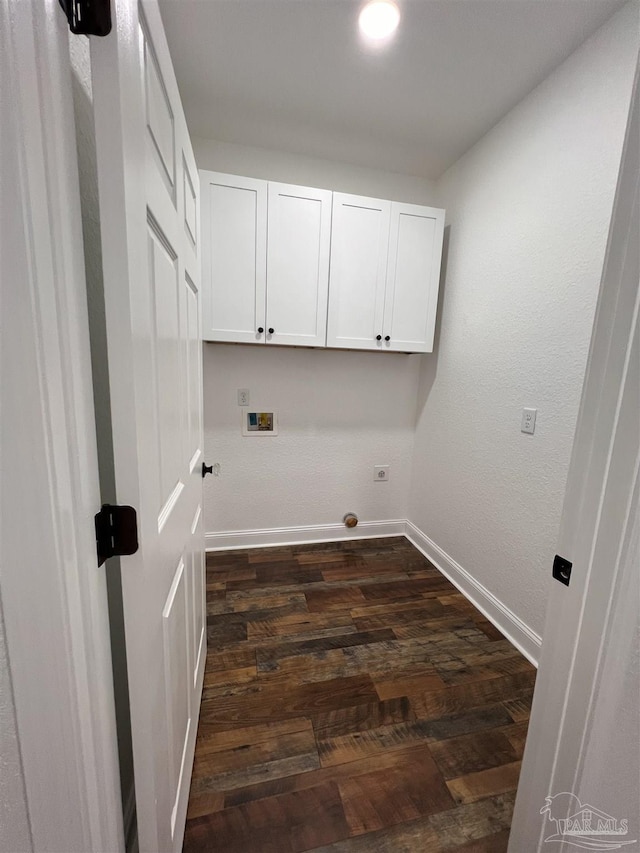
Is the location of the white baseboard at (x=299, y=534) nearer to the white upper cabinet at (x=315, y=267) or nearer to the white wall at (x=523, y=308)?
the white wall at (x=523, y=308)

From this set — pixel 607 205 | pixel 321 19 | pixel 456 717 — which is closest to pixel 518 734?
pixel 456 717

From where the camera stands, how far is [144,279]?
1.94ft

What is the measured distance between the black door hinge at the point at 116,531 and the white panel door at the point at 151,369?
15 mm

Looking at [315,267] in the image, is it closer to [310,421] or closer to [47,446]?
[310,421]

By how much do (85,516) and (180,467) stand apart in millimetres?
421

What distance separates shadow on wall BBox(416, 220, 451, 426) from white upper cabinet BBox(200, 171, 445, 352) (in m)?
0.10

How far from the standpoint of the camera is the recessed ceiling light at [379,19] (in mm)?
1229

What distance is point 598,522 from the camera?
0.64 meters

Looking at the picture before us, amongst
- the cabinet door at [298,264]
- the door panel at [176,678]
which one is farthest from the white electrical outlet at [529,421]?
the door panel at [176,678]

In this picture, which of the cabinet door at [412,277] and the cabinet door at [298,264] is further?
the cabinet door at [412,277]

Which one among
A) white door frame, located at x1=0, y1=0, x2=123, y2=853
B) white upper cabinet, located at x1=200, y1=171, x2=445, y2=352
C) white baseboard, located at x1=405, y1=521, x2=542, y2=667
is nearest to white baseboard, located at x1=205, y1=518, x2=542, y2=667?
white baseboard, located at x1=405, y1=521, x2=542, y2=667

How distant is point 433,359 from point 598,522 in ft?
6.25

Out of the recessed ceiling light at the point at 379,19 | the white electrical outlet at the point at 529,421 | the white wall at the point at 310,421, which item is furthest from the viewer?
the white wall at the point at 310,421

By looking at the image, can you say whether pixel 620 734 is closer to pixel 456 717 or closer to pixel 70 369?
pixel 456 717
